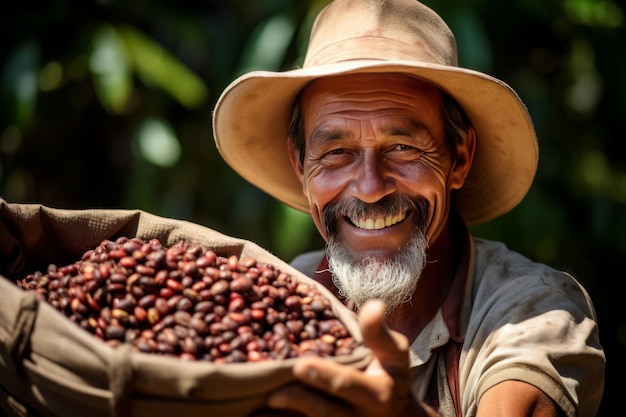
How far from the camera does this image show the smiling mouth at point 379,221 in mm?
2600

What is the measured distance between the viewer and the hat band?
262cm

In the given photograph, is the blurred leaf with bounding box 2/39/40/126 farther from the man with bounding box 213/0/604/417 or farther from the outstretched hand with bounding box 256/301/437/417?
the outstretched hand with bounding box 256/301/437/417

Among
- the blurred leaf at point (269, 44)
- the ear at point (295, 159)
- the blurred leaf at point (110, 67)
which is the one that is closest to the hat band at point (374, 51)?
the ear at point (295, 159)

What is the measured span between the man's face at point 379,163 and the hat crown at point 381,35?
76 mm

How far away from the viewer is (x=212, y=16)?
18.4 ft

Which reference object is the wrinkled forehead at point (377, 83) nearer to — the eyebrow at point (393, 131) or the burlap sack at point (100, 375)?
the eyebrow at point (393, 131)

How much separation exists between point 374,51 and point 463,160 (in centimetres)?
49

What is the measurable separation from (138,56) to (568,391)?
3.81m

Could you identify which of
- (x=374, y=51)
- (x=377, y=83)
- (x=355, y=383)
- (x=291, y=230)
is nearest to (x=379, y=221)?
(x=377, y=83)

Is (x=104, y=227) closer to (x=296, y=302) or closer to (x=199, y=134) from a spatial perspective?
(x=296, y=302)

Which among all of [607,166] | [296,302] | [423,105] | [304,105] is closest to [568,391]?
[296,302]

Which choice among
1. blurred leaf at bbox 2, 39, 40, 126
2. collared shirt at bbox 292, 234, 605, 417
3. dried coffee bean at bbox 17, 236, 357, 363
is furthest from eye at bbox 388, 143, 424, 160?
blurred leaf at bbox 2, 39, 40, 126

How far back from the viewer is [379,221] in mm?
2604

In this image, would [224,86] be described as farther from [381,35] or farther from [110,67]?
[381,35]
